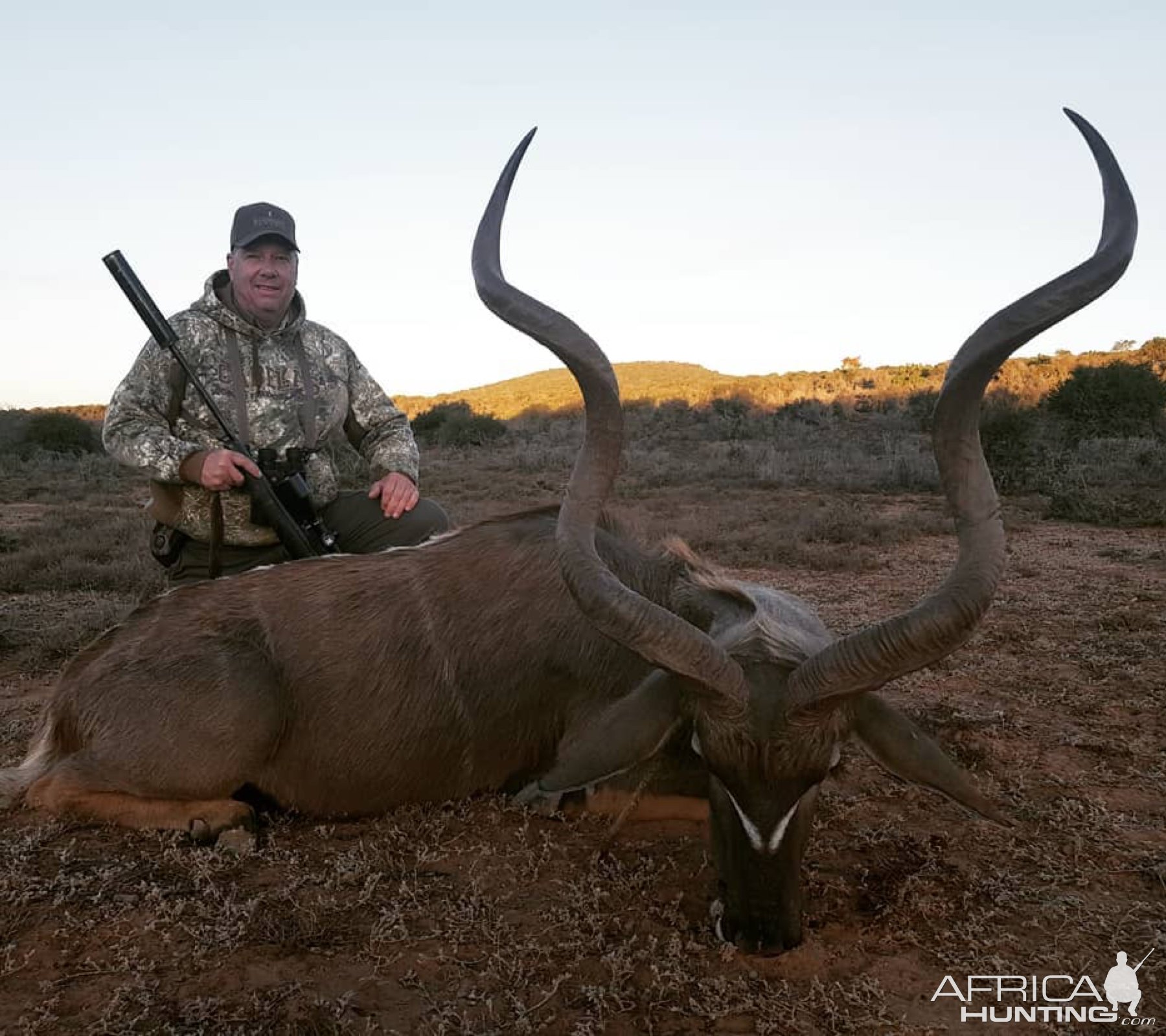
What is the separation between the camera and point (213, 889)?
3.11m

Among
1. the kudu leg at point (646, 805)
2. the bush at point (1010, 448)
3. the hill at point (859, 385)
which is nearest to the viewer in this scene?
the kudu leg at point (646, 805)

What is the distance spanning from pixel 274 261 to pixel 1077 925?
16.1 feet

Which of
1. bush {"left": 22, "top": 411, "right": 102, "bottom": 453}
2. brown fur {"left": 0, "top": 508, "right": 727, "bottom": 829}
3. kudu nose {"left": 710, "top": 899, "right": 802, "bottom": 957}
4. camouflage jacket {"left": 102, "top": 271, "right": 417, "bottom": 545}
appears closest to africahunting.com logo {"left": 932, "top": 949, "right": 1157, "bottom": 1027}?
kudu nose {"left": 710, "top": 899, "right": 802, "bottom": 957}

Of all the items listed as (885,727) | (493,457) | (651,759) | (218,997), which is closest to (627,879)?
(651,759)

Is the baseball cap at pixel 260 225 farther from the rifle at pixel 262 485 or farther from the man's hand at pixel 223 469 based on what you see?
the man's hand at pixel 223 469

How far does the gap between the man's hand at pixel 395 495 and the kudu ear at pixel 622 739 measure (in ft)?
8.52

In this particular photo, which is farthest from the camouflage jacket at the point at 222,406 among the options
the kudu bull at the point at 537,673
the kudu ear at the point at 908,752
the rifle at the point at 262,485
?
the kudu ear at the point at 908,752

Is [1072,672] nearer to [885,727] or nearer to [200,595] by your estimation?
[885,727]

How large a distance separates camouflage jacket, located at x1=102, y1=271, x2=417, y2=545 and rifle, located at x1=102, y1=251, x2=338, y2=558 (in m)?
0.13

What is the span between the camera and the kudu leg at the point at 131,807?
11.4ft

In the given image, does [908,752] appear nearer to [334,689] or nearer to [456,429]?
[334,689]

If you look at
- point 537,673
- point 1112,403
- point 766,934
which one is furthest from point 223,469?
point 1112,403

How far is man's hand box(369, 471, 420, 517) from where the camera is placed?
5078 mm

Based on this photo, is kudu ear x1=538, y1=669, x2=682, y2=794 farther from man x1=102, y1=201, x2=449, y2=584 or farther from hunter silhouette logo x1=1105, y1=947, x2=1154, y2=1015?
man x1=102, y1=201, x2=449, y2=584
